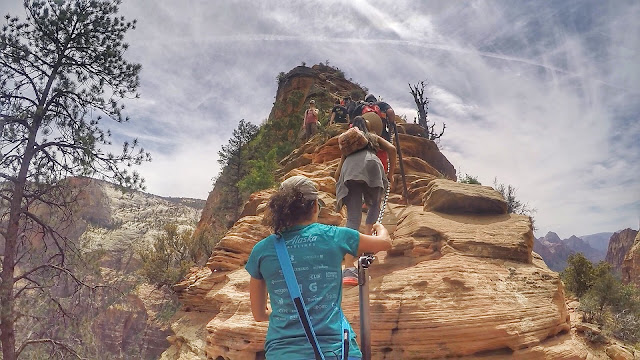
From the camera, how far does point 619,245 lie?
5959 cm

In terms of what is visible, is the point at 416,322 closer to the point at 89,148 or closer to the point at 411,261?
the point at 411,261

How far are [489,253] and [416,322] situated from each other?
1961mm

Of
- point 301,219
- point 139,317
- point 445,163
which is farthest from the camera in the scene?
point 139,317

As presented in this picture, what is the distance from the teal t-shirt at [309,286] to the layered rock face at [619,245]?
227 ft

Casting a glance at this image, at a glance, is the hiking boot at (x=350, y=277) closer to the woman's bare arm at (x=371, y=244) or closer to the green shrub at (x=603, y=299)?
the woman's bare arm at (x=371, y=244)

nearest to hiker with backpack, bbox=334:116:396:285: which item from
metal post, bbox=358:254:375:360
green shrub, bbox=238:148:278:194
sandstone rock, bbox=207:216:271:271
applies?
metal post, bbox=358:254:375:360

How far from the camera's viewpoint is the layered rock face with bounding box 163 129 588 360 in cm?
483

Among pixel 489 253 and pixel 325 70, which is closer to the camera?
pixel 489 253

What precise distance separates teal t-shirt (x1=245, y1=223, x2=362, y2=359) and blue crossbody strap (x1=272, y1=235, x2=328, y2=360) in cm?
4

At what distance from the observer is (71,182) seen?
9195 mm

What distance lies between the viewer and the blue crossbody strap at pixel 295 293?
1869mm

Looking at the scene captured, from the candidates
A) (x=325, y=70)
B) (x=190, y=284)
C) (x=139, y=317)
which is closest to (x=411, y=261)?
(x=190, y=284)

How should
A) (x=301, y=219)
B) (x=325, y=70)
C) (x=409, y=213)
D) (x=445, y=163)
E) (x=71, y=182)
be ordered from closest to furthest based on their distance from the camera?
(x=301, y=219), (x=409, y=213), (x=71, y=182), (x=445, y=163), (x=325, y=70)

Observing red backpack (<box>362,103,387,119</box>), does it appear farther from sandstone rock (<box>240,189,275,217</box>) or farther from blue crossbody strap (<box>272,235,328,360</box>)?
blue crossbody strap (<box>272,235,328,360</box>)
